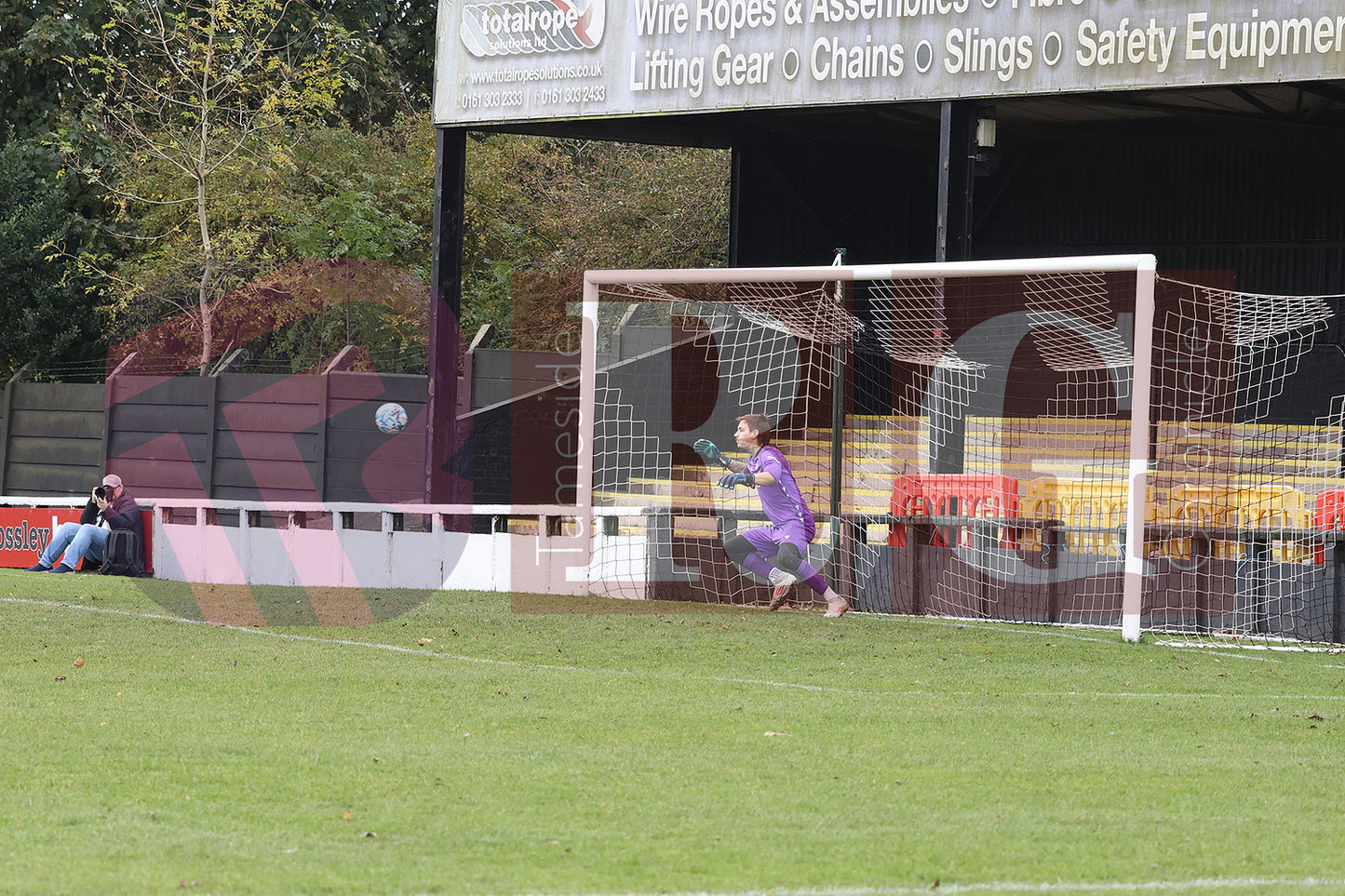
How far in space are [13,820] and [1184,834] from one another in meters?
4.29

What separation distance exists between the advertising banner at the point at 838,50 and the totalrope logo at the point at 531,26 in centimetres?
1

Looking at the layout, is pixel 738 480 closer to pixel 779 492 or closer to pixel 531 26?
pixel 779 492

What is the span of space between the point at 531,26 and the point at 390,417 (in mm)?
7327

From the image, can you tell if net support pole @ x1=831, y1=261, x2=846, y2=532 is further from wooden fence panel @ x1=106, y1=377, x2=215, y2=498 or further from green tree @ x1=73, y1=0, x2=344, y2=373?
green tree @ x1=73, y1=0, x2=344, y2=373

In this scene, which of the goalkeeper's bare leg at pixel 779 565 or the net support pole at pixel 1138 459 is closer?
the net support pole at pixel 1138 459

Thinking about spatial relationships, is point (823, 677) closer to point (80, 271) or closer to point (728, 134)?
point (728, 134)

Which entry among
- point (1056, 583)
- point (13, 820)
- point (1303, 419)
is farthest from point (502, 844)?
point (1303, 419)

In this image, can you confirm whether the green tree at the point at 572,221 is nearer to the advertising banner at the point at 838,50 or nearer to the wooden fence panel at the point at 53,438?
the wooden fence panel at the point at 53,438

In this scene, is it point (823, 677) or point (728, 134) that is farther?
point (728, 134)

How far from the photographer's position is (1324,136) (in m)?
20.8

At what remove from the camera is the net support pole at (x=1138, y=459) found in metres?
12.1

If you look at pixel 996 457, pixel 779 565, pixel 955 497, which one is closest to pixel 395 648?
pixel 779 565

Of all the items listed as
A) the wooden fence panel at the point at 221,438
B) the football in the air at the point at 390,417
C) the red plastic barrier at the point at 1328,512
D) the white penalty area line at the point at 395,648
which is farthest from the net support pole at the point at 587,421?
the football in the air at the point at 390,417

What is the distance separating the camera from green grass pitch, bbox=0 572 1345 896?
545 centimetres
